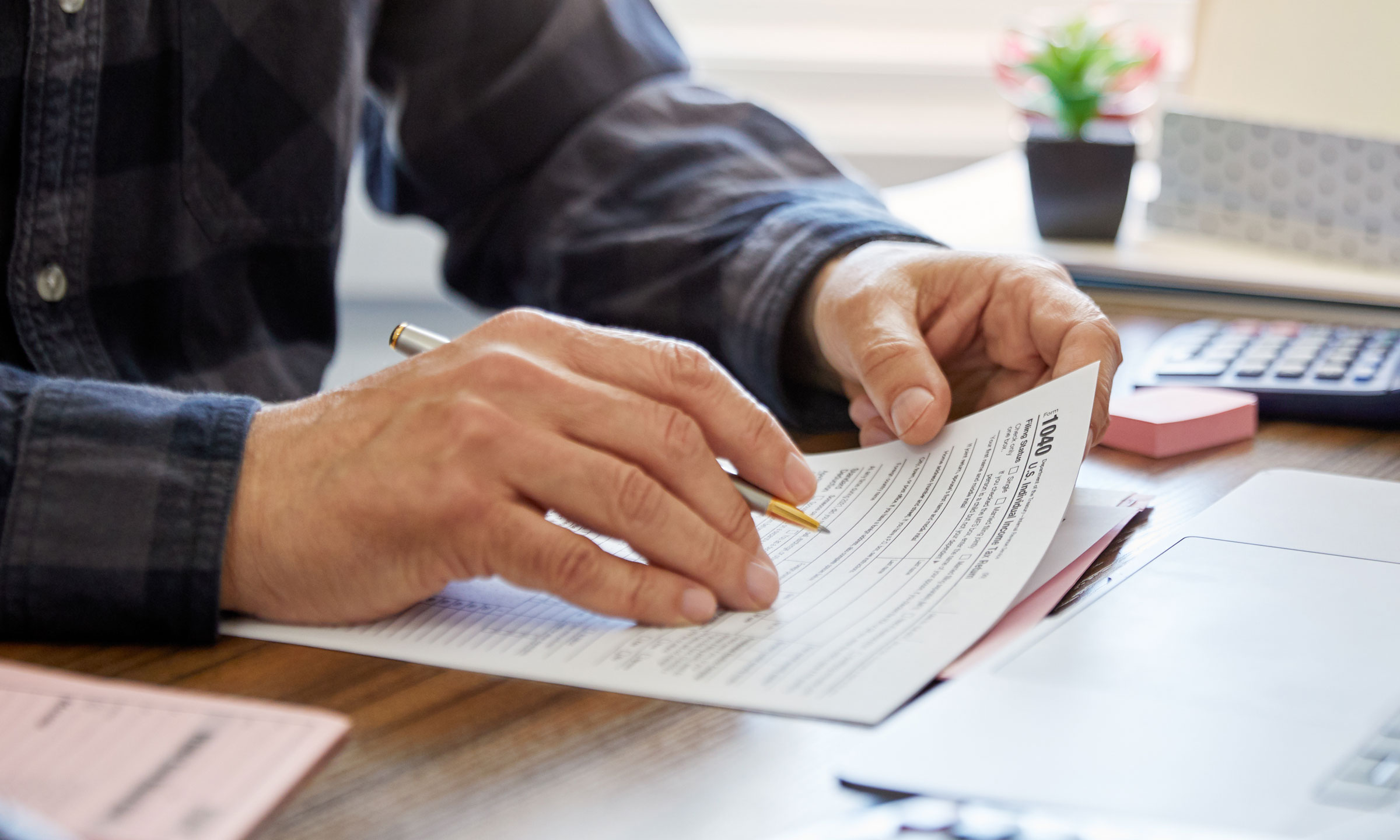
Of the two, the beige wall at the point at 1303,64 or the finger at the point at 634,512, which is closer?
the finger at the point at 634,512

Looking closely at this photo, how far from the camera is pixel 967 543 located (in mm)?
464

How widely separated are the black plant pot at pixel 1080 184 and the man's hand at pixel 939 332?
0.30 m

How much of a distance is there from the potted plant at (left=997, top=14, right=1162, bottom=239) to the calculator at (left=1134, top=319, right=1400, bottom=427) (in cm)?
20

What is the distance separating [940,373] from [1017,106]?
0.61 meters

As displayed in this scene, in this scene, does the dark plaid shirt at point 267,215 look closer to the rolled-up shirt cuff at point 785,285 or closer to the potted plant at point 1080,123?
the rolled-up shirt cuff at point 785,285

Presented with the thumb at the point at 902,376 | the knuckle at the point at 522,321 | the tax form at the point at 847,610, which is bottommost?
the tax form at the point at 847,610

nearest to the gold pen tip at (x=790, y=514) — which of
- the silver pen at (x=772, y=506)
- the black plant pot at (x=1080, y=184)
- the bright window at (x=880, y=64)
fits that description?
the silver pen at (x=772, y=506)

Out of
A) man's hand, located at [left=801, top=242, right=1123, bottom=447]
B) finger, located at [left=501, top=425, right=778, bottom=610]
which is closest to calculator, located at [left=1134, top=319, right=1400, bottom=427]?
man's hand, located at [left=801, top=242, right=1123, bottom=447]

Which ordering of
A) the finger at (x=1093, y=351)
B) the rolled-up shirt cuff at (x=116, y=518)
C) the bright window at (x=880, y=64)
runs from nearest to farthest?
the rolled-up shirt cuff at (x=116, y=518) → the finger at (x=1093, y=351) → the bright window at (x=880, y=64)

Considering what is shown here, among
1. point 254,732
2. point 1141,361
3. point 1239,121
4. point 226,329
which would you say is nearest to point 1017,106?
point 1239,121

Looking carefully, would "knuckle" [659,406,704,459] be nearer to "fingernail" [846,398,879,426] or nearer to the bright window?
"fingernail" [846,398,879,426]

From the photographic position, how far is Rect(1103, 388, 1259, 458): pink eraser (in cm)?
60

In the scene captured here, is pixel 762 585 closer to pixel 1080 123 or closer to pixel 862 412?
pixel 862 412

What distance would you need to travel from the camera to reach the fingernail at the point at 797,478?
0.47 meters
